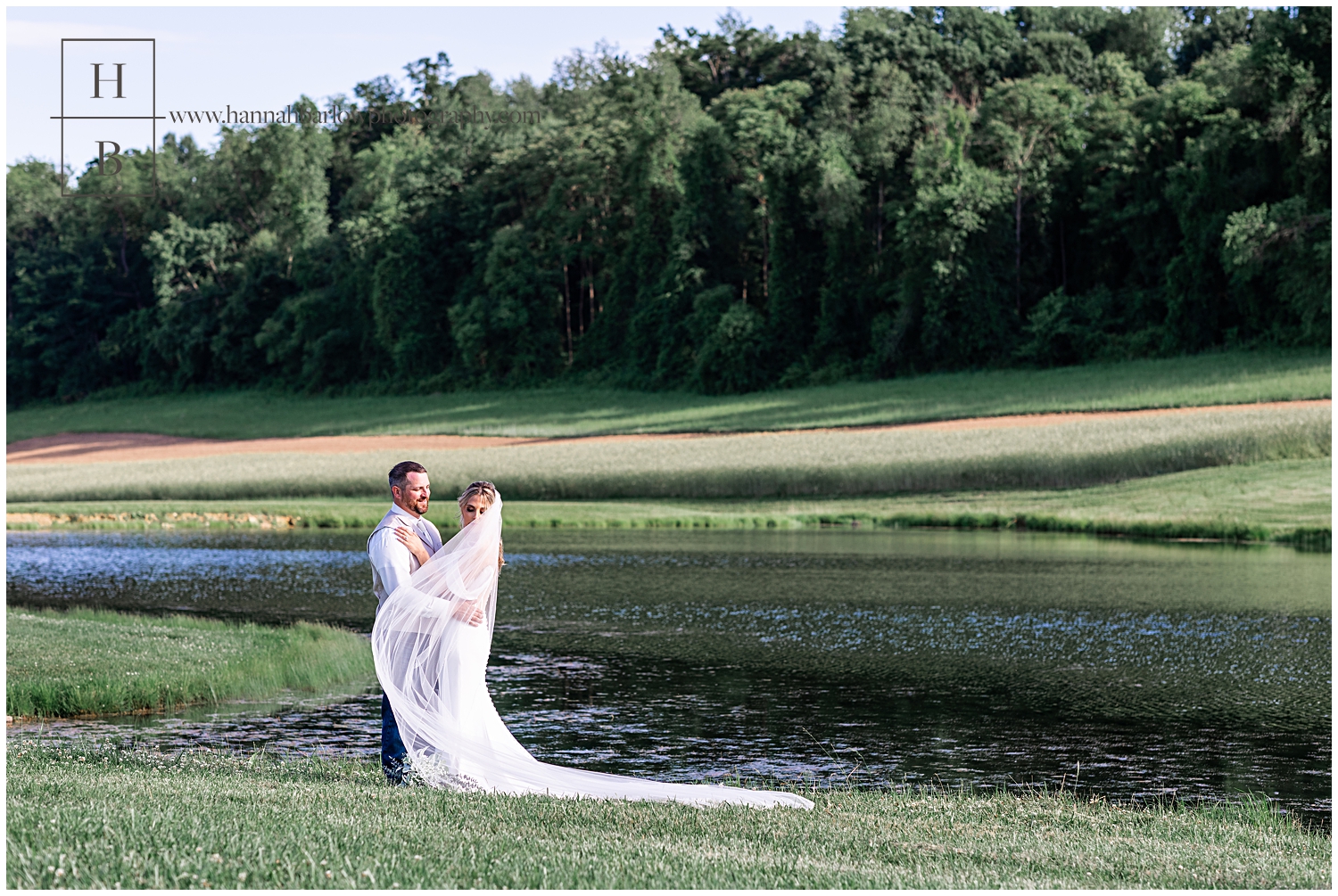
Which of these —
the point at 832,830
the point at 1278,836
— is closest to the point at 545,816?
the point at 832,830

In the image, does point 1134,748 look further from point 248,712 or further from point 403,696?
point 248,712

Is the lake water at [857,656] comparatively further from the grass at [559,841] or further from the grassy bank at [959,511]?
the grassy bank at [959,511]

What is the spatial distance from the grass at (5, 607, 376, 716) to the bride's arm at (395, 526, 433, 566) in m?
6.47

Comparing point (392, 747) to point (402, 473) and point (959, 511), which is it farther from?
point (959, 511)

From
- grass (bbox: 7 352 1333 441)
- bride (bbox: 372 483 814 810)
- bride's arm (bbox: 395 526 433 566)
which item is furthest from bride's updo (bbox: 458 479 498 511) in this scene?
grass (bbox: 7 352 1333 441)

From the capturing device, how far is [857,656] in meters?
16.7

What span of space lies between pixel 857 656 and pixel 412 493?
9427 millimetres

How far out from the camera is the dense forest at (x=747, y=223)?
194ft

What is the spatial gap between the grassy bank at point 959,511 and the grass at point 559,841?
24.7 metres

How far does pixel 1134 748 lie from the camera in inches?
467

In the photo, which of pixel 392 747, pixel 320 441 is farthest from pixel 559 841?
pixel 320 441

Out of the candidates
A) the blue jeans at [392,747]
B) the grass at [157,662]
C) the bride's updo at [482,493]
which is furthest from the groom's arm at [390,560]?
the grass at [157,662]

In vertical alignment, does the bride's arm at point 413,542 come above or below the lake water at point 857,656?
above

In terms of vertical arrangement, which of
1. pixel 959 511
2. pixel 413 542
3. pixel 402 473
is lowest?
pixel 959 511
